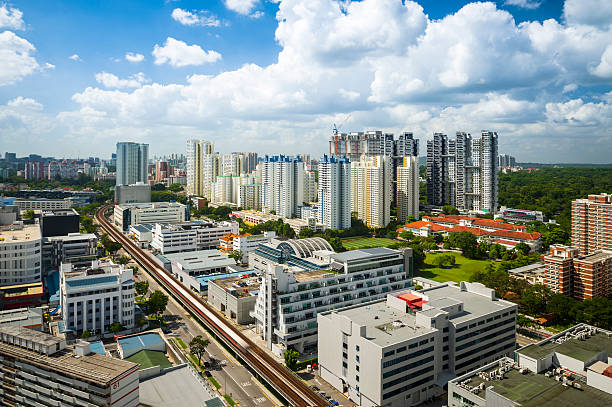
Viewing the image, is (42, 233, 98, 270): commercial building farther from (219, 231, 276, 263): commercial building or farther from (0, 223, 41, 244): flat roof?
(219, 231, 276, 263): commercial building

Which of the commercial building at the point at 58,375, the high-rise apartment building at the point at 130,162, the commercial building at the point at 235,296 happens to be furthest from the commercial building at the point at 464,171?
the commercial building at the point at 58,375

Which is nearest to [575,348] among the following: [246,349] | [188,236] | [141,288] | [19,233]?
[246,349]

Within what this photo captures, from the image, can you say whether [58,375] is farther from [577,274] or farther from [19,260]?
[577,274]

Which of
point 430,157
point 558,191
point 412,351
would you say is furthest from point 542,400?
point 558,191

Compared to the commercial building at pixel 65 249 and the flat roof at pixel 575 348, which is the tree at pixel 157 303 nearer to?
the commercial building at pixel 65 249

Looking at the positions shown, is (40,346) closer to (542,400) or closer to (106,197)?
(542,400)
